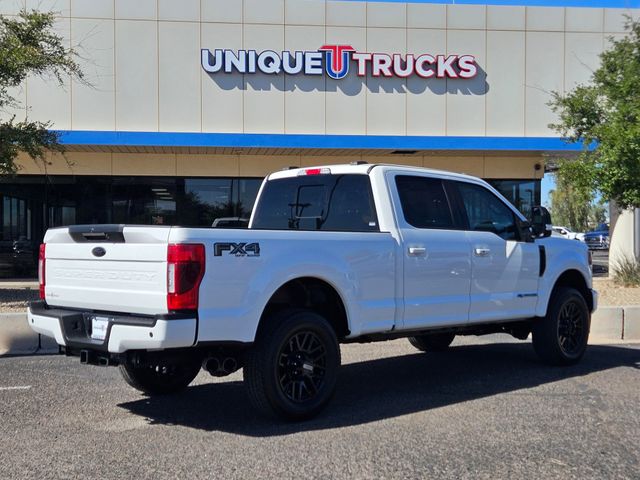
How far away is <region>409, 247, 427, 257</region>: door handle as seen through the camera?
6.41 meters

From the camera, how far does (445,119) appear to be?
18719mm

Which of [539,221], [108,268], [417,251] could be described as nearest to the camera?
[108,268]

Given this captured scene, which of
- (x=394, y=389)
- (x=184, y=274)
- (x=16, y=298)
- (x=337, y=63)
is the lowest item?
(x=394, y=389)

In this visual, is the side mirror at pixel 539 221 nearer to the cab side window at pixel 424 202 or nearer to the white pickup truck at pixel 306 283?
the white pickup truck at pixel 306 283

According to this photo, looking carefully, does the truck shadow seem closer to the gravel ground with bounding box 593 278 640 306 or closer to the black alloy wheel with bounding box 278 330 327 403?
the black alloy wheel with bounding box 278 330 327 403

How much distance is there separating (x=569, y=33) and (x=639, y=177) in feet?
27.2

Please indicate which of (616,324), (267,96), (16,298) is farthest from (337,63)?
(616,324)

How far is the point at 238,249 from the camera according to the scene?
5.20 meters

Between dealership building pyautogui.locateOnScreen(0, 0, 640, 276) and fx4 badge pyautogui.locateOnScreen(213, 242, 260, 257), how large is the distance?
1215cm

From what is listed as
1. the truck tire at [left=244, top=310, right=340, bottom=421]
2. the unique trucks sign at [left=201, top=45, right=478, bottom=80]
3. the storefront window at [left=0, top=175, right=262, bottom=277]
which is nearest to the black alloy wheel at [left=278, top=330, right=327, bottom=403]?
the truck tire at [left=244, top=310, right=340, bottom=421]

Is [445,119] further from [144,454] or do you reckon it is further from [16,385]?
[144,454]

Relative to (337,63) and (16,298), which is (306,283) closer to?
(16,298)

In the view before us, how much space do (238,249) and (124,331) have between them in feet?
3.35

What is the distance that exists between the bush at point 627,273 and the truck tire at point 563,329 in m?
7.65
